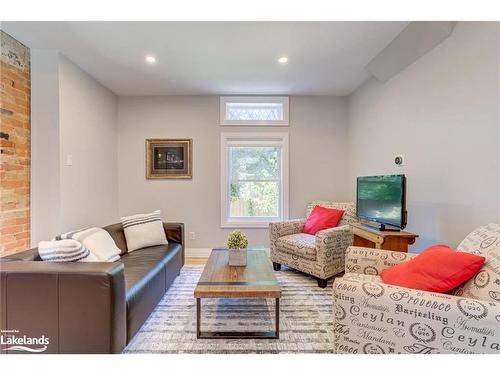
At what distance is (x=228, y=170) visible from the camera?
13.2 feet

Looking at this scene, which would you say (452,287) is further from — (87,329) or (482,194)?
(87,329)

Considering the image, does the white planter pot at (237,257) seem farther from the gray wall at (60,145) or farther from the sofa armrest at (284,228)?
the gray wall at (60,145)

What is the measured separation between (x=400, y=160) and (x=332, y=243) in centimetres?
114

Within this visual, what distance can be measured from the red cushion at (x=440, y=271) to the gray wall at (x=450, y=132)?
634mm

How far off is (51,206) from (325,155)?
3.57m

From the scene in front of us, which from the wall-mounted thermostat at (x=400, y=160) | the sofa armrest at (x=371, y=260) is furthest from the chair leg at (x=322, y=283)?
the wall-mounted thermostat at (x=400, y=160)

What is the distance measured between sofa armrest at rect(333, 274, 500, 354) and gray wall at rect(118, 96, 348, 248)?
8.80 ft

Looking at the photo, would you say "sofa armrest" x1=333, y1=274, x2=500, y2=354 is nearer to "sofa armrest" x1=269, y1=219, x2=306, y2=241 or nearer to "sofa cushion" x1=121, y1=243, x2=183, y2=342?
"sofa cushion" x1=121, y1=243, x2=183, y2=342

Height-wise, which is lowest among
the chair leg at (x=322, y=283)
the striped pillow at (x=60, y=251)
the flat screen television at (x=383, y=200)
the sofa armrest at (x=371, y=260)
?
the chair leg at (x=322, y=283)

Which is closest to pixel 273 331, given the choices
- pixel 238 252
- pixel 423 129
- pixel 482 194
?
pixel 238 252

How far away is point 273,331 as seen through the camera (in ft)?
6.23

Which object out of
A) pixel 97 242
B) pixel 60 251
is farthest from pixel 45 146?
pixel 60 251

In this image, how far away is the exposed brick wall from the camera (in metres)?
2.34

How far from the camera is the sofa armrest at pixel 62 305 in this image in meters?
1.41
